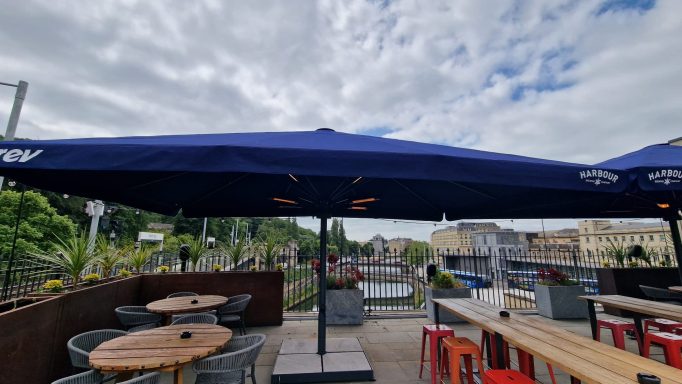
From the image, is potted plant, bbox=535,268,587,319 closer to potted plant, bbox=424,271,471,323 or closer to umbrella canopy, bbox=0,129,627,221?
potted plant, bbox=424,271,471,323

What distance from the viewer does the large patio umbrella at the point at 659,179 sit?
214cm

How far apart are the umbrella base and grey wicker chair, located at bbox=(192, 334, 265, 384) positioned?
2.55 ft

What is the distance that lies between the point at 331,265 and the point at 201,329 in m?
3.17

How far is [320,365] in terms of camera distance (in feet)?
9.25

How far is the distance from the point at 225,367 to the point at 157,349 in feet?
1.71

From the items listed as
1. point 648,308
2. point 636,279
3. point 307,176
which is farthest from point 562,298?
point 307,176

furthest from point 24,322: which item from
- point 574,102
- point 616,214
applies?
point 574,102

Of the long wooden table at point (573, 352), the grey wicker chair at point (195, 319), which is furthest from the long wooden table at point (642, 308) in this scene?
the grey wicker chair at point (195, 319)

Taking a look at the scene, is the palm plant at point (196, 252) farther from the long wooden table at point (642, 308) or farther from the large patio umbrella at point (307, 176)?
the long wooden table at point (642, 308)

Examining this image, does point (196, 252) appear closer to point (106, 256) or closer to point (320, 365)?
point (106, 256)

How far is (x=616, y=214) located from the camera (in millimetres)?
4234

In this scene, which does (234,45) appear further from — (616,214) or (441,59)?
(616,214)

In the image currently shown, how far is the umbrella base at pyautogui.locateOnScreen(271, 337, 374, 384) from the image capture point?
8.75 feet

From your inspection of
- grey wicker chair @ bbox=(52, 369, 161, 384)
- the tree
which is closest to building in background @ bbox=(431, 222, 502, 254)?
the tree
